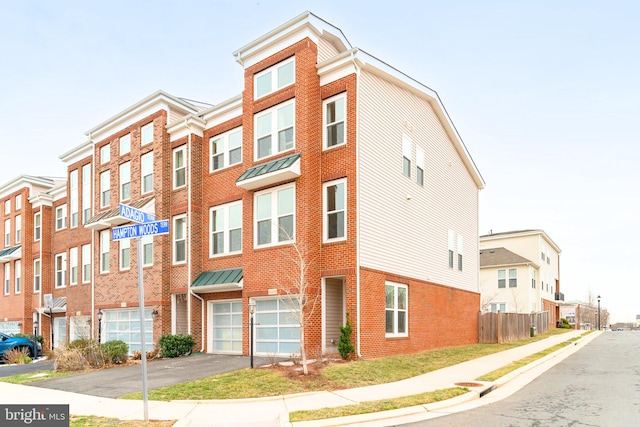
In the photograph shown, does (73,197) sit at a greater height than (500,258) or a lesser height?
greater

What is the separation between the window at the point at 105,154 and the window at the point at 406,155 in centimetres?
1498

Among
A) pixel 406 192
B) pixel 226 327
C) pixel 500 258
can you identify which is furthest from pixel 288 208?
pixel 500 258

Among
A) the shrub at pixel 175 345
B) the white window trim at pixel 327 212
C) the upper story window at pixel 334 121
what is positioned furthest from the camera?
the shrub at pixel 175 345

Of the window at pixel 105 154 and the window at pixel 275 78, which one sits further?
the window at pixel 105 154

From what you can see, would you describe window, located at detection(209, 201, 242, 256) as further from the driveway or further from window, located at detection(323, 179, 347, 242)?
window, located at detection(323, 179, 347, 242)

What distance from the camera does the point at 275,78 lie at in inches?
744

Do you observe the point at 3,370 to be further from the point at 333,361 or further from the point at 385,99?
the point at 385,99

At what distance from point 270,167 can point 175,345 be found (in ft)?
26.3

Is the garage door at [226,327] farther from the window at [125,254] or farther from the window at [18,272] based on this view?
the window at [18,272]

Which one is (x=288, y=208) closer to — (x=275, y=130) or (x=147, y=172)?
(x=275, y=130)

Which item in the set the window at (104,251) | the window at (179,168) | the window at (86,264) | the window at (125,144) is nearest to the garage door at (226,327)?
the window at (179,168)

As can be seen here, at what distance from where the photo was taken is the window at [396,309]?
59.1ft

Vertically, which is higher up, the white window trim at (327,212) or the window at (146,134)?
the window at (146,134)

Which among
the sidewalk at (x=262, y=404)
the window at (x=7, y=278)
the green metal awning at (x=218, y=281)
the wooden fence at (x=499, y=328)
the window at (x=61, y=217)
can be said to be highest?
the window at (x=61, y=217)
